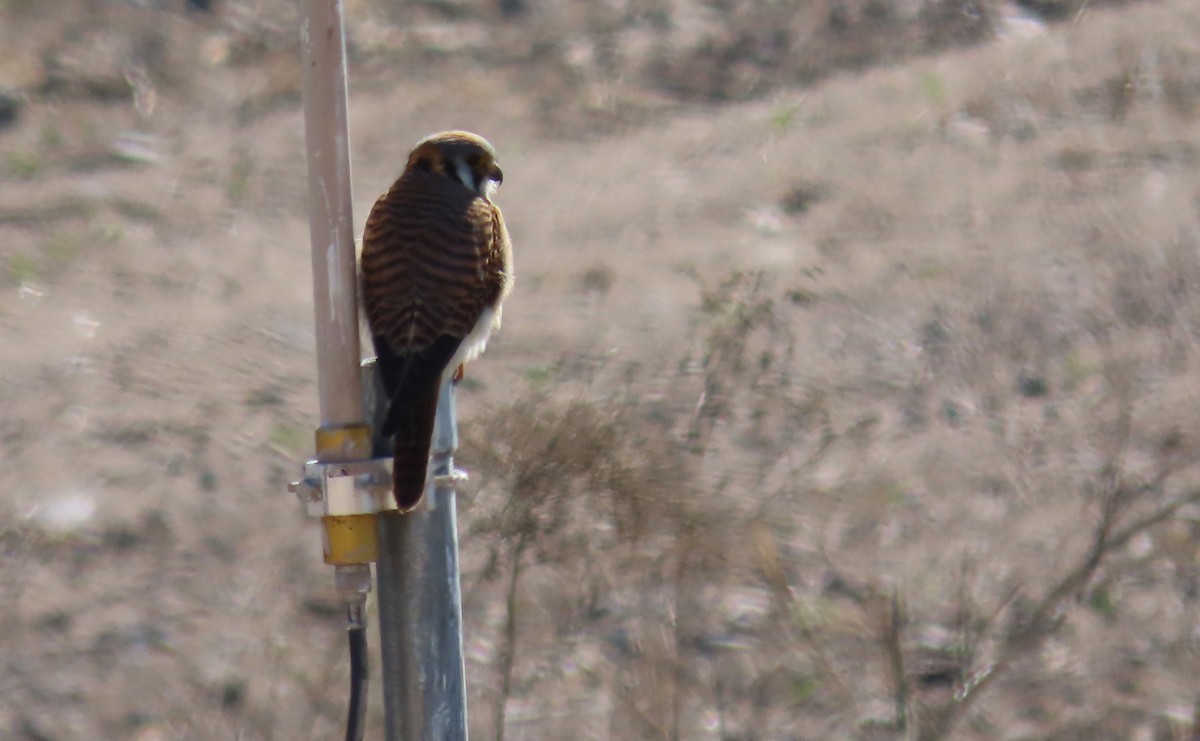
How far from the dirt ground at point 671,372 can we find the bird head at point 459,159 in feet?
3.93

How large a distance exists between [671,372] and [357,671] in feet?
14.6

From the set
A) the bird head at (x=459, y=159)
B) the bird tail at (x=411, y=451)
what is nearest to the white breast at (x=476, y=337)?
the bird head at (x=459, y=159)

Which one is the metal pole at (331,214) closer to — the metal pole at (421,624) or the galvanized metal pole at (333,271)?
the galvanized metal pole at (333,271)

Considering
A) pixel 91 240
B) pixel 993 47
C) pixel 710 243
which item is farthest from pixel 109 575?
pixel 993 47

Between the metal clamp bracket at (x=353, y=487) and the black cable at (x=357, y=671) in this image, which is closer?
the metal clamp bracket at (x=353, y=487)

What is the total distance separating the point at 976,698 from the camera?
5742 millimetres

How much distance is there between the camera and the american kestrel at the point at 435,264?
343cm

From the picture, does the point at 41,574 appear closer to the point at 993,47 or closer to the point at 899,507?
the point at 899,507

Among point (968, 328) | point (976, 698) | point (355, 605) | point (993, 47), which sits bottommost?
point (976, 698)

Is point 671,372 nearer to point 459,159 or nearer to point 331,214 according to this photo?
point 459,159

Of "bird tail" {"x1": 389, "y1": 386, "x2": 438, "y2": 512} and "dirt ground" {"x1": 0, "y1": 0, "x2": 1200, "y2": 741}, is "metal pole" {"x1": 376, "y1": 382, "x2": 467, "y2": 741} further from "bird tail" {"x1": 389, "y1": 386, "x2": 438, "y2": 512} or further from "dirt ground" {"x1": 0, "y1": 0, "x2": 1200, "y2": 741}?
"dirt ground" {"x1": 0, "y1": 0, "x2": 1200, "y2": 741}

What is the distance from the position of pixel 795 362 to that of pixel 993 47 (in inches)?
147

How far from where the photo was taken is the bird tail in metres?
2.48

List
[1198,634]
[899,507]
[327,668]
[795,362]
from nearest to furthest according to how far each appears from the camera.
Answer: [327,668]
[1198,634]
[899,507]
[795,362]
